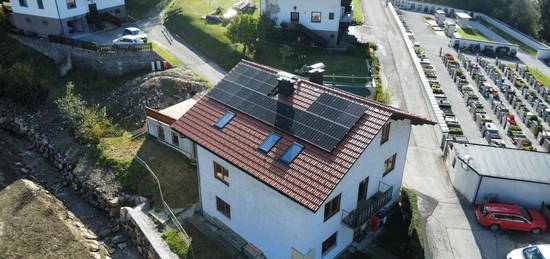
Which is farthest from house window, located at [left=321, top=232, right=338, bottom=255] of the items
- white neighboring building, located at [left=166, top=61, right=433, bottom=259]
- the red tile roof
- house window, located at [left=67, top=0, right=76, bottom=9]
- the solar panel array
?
house window, located at [left=67, top=0, right=76, bottom=9]

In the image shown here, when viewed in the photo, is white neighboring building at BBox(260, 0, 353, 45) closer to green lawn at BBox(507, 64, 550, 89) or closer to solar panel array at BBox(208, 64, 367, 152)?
green lawn at BBox(507, 64, 550, 89)

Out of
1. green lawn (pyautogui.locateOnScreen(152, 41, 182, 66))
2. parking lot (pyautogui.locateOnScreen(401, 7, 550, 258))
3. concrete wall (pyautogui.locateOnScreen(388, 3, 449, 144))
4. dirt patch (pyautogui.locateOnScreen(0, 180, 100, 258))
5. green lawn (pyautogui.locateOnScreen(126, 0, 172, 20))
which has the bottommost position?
dirt patch (pyautogui.locateOnScreen(0, 180, 100, 258))

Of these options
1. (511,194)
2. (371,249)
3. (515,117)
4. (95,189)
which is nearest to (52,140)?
(95,189)

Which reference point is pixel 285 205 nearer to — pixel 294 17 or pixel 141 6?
pixel 294 17

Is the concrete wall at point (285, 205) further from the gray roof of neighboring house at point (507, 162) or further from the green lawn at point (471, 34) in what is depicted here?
the green lawn at point (471, 34)

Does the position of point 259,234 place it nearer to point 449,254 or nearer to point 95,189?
point 449,254
